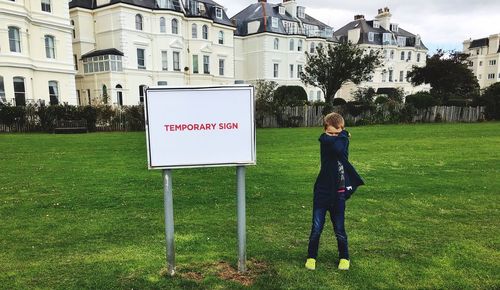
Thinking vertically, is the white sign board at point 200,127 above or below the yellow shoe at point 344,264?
above

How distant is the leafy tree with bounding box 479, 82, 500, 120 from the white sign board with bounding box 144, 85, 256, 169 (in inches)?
1392

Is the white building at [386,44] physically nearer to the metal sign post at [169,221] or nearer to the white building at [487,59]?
the white building at [487,59]

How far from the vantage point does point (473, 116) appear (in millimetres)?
32906

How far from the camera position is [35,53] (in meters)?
33.1

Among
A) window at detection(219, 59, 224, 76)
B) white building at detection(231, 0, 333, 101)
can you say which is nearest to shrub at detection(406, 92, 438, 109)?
white building at detection(231, 0, 333, 101)

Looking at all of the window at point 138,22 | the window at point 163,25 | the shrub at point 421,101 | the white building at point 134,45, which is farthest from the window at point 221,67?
the shrub at point 421,101

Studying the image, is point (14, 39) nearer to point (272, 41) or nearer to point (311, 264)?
point (272, 41)

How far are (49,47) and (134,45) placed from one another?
9.62 meters

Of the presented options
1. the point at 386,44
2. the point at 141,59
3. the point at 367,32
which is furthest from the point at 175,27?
the point at 386,44

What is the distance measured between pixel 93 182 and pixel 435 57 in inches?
2082

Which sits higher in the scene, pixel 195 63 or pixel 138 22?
pixel 138 22

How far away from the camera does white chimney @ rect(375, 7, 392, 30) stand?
7075 cm

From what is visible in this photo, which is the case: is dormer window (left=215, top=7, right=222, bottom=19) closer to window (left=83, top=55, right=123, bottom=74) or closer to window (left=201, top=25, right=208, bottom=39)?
window (left=201, top=25, right=208, bottom=39)

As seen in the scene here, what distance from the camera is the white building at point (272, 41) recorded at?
55.1 m
